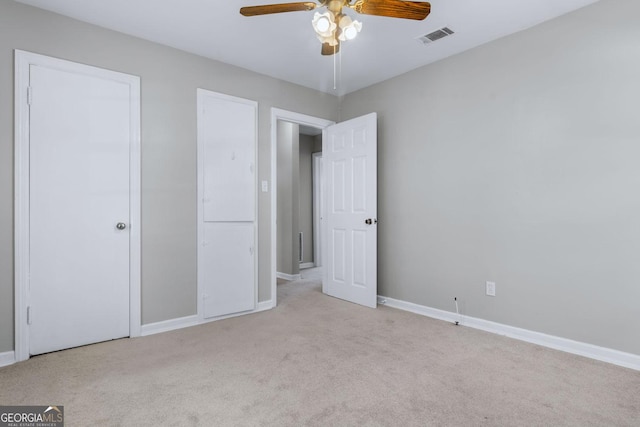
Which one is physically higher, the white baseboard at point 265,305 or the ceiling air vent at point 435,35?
the ceiling air vent at point 435,35

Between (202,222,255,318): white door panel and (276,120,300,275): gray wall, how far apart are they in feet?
5.81

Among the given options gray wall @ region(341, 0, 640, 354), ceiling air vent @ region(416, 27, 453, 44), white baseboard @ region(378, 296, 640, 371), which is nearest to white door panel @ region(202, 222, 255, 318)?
gray wall @ region(341, 0, 640, 354)

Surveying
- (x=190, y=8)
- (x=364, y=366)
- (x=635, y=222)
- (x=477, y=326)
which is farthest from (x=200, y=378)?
(x=635, y=222)

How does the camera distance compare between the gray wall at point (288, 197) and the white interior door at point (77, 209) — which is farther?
the gray wall at point (288, 197)

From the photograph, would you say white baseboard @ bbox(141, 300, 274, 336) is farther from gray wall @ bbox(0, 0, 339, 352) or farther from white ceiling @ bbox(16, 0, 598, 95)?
white ceiling @ bbox(16, 0, 598, 95)

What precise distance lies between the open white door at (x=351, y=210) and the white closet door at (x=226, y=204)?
1.05 metres

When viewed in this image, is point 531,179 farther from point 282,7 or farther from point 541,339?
point 282,7

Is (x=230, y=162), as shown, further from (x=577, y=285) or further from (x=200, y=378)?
(x=577, y=285)

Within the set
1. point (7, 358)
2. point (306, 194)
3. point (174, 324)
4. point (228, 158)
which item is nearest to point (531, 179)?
point (228, 158)

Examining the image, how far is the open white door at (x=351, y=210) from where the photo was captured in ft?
12.3

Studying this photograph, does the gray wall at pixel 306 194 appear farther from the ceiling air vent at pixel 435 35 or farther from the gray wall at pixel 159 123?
the ceiling air vent at pixel 435 35

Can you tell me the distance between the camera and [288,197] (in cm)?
540

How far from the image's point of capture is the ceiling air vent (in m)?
2.82

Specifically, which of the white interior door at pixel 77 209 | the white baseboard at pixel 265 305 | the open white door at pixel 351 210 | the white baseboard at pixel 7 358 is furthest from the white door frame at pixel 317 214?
the white baseboard at pixel 7 358
